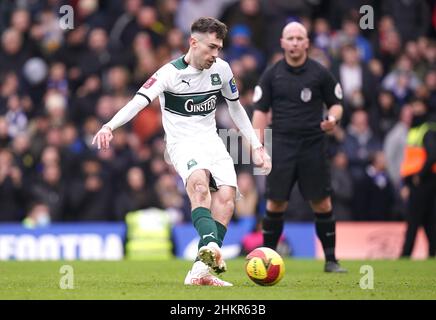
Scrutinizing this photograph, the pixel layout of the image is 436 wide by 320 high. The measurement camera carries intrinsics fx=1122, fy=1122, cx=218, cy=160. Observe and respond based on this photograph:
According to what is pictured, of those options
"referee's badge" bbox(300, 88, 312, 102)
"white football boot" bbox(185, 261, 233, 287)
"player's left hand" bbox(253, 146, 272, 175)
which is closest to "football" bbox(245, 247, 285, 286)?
"white football boot" bbox(185, 261, 233, 287)

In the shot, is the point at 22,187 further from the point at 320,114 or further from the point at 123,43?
the point at 320,114

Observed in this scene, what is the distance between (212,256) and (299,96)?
379 cm

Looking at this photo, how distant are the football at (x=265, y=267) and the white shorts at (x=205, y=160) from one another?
27.5 inches

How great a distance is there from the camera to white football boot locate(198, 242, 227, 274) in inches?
372

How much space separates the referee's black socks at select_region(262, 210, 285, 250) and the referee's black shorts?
0.95 ft

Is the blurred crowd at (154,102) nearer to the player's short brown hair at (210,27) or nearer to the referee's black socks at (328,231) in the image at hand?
the referee's black socks at (328,231)

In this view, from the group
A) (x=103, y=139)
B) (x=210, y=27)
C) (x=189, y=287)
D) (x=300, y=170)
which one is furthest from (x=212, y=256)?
(x=300, y=170)

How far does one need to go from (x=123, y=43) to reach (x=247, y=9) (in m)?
2.47

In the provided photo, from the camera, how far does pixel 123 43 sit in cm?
2159

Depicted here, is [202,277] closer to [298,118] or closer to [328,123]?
[328,123]

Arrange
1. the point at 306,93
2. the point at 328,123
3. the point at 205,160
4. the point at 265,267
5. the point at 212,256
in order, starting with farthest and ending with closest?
1. the point at 306,93
2. the point at 328,123
3. the point at 205,160
4. the point at 265,267
5. the point at 212,256

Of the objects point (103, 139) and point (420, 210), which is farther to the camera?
point (420, 210)

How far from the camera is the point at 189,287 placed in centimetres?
1000
